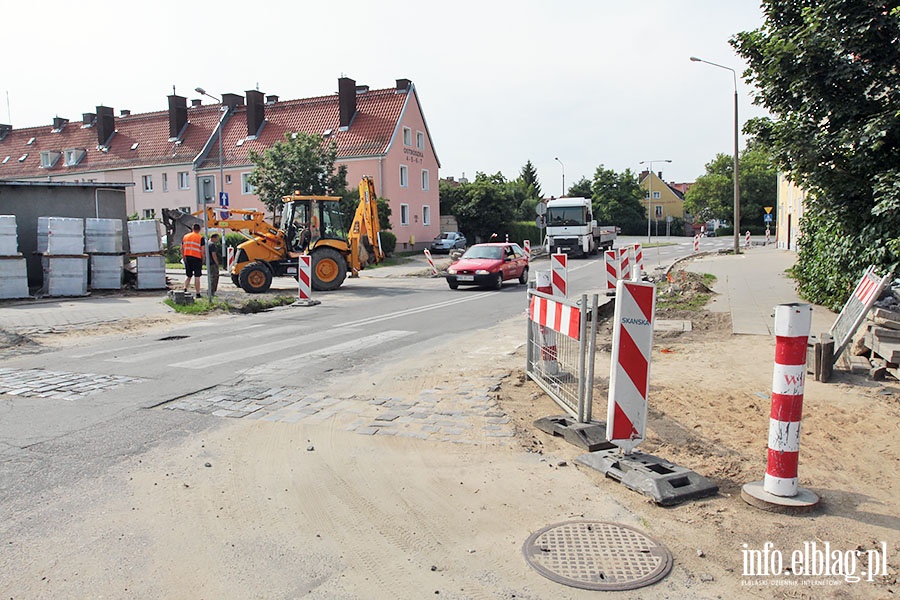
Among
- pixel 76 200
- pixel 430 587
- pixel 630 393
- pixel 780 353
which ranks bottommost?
pixel 430 587

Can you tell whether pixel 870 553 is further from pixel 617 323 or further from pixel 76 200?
pixel 76 200

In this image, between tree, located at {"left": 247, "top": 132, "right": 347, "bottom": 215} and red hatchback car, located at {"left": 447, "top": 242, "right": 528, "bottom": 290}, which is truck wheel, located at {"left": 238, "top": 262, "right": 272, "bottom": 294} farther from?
tree, located at {"left": 247, "top": 132, "right": 347, "bottom": 215}

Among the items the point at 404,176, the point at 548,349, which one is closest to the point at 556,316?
the point at 548,349

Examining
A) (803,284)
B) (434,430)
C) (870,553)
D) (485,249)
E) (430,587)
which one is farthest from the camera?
(485,249)

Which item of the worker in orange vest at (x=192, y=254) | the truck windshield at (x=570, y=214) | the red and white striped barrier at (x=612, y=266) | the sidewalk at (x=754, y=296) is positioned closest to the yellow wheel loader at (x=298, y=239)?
the worker in orange vest at (x=192, y=254)

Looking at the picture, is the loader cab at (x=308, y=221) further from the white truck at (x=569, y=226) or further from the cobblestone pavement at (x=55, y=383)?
the white truck at (x=569, y=226)

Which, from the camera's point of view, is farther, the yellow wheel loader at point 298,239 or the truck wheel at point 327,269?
the truck wheel at point 327,269

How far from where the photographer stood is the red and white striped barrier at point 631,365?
191 inches

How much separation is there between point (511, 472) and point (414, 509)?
92cm

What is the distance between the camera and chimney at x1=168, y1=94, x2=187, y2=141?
51344 mm

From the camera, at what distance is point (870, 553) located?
3584 mm

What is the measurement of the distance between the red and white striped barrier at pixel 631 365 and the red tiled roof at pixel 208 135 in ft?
135

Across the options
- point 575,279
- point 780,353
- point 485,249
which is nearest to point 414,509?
point 780,353

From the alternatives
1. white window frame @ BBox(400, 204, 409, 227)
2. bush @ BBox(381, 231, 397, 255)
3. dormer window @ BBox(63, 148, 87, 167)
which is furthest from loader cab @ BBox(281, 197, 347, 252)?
dormer window @ BBox(63, 148, 87, 167)
